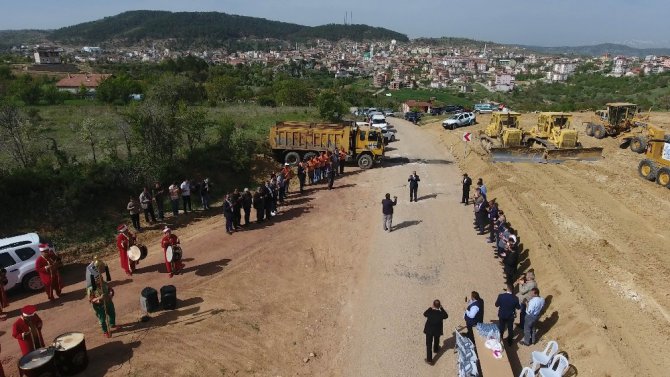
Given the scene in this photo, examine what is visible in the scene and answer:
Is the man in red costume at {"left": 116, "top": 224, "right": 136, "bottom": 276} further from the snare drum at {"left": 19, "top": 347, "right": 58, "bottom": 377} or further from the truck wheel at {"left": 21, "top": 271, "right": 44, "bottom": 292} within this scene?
the snare drum at {"left": 19, "top": 347, "right": 58, "bottom": 377}

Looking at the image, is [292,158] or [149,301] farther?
[292,158]

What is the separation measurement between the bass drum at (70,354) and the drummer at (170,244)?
3726 millimetres

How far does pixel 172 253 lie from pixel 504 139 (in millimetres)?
20851

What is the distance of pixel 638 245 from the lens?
43.8ft

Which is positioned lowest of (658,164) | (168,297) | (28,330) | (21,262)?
(168,297)

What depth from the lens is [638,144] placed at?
24297 mm

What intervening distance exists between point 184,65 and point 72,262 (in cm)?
8784

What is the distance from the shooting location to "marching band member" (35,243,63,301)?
10602mm

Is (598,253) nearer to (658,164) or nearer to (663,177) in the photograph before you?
(663,177)

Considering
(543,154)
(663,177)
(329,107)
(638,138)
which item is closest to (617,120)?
(638,138)

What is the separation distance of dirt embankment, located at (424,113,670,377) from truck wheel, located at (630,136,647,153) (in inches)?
51.7

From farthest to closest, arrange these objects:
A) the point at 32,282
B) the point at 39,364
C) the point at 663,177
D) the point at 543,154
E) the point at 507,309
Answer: the point at 543,154 < the point at 663,177 < the point at 32,282 < the point at 507,309 < the point at 39,364

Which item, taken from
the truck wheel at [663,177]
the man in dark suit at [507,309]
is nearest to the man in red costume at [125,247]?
the man in dark suit at [507,309]

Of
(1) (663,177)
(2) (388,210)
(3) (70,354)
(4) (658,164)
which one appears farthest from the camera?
(4) (658,164)
